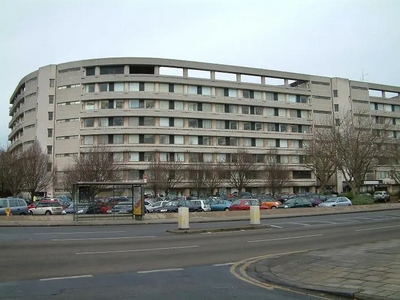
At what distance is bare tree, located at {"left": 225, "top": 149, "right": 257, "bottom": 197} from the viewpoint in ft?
214

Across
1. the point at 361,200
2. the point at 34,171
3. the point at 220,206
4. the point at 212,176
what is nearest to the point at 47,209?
the point at 34,171

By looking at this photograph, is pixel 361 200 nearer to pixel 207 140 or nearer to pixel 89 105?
pixel 207 140

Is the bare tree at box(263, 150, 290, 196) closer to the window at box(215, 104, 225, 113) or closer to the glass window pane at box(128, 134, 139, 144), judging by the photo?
the window at box(215, 104, 225, 113)

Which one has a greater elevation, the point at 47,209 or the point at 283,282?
the point at 283,282

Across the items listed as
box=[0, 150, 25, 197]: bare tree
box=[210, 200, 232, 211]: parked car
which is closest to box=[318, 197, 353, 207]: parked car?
box=[210, 200, 232, 211]: parked car

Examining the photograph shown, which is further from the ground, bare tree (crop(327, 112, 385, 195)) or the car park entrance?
bare tree (crop(327, 112, 385, 195))

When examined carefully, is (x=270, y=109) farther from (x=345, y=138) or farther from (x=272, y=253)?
(x=272, y=253)

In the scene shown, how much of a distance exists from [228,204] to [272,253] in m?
28.4

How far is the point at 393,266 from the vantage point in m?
8.68

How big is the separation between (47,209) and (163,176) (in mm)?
27652

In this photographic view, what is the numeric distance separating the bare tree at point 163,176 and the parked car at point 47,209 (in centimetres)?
2510

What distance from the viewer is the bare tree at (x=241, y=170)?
6512cm

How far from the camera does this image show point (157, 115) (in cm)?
7362

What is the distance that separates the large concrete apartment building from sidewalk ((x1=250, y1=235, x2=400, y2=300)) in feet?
197
